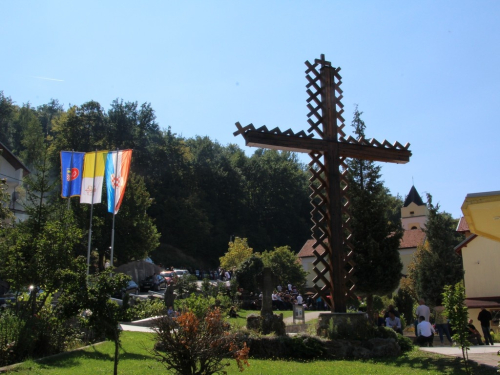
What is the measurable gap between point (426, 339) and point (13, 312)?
1159cm

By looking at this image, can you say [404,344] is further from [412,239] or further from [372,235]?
[412,239]

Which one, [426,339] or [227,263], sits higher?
[227,263]

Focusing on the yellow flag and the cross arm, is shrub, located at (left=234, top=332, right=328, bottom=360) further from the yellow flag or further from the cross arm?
the yellow flag

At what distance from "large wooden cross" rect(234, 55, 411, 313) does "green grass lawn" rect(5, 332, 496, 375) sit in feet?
5.89

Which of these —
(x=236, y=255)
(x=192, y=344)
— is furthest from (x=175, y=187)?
(x=192, y=344)

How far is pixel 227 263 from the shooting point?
52.6 metres

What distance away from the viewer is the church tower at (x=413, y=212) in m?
70.0

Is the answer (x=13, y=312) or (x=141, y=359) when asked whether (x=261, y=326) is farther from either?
(x=13, y=312)

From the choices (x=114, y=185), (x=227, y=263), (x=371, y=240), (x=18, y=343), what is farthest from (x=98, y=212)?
(x=18, y=343)

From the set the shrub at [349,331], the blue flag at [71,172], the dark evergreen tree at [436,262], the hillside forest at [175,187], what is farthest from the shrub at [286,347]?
the hillside forest at [175,187]

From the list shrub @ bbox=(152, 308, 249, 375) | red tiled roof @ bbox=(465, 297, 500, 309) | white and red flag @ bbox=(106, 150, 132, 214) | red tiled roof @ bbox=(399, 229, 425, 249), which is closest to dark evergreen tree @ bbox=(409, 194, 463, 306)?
red tiled roof @ bbox=(465, 297, 500, 309)

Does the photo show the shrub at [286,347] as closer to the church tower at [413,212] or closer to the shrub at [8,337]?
the shrub at [8,337]

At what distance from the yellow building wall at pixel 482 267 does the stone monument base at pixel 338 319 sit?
20.5 m

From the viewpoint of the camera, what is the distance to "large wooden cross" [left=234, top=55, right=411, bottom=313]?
459 inches
